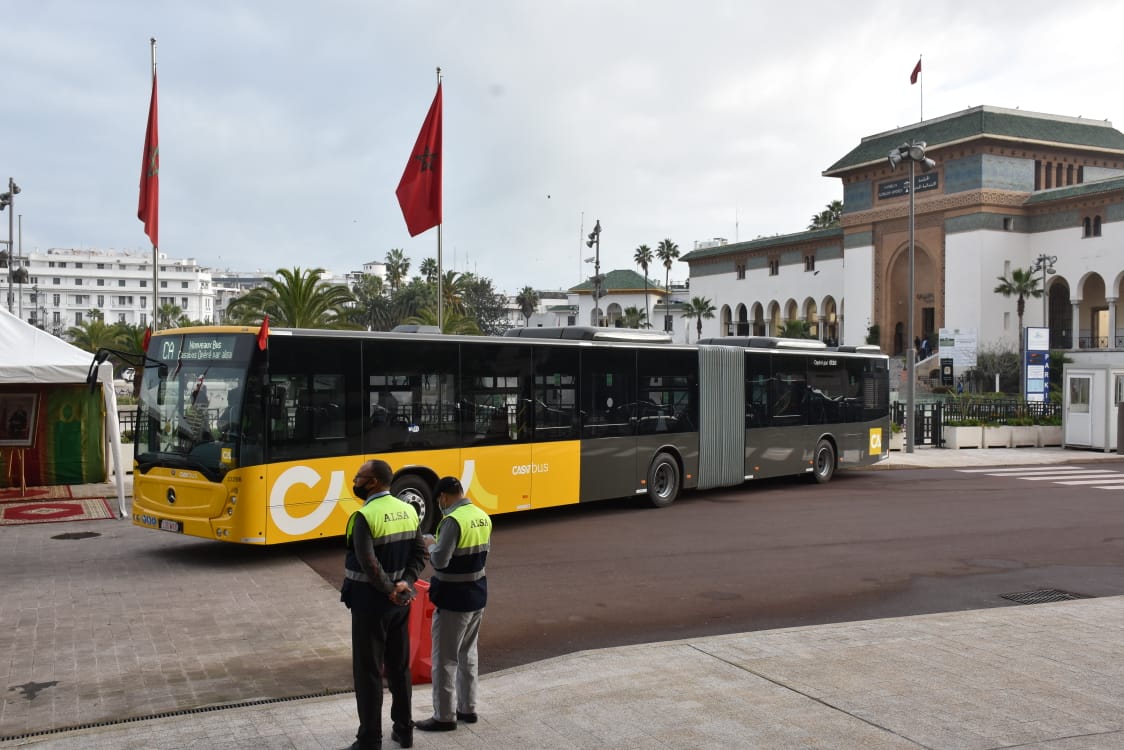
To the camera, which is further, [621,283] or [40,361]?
[621,283]

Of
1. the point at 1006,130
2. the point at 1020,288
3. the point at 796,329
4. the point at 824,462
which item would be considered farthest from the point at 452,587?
the point at 796,329

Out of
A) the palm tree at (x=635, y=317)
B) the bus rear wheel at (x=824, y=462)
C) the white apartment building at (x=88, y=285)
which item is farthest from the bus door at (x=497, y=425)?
the white apartment building at (x=88, y=285)

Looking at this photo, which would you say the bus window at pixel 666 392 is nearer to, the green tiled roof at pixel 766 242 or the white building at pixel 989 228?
the white building at pixel 989 228

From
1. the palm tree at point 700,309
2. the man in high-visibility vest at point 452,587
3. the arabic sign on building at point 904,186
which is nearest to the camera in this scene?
the man in high-visibility vest at point 452,587

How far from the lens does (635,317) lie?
337 ft

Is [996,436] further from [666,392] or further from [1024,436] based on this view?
[666,392]

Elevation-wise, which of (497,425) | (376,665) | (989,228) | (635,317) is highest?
(989,228)

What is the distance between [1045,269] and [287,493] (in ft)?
191

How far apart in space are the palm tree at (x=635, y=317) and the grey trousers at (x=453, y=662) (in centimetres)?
9459

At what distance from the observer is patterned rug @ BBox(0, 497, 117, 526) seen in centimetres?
1498

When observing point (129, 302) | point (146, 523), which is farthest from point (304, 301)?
point (129, 302)

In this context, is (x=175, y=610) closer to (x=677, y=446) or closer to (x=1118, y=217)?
(x=677, y=446)

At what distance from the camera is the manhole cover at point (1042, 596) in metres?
10.4

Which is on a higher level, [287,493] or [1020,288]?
[1020,288]
